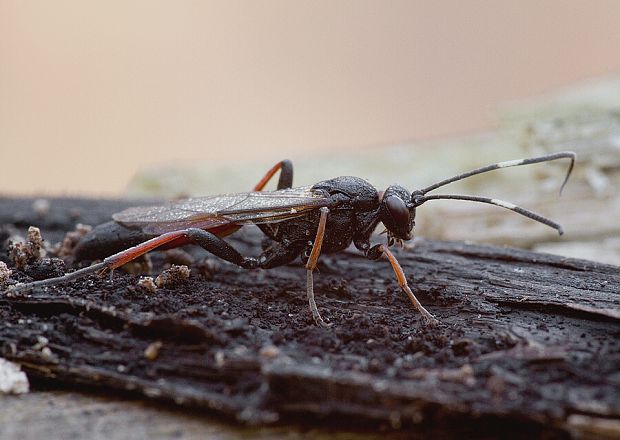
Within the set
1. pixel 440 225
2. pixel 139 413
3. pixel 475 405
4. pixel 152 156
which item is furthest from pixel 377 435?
pixel 152 156

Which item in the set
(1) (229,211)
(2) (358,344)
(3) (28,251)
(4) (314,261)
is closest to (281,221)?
(1) (229,211)

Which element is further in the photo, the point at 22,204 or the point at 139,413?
the point at 22,204

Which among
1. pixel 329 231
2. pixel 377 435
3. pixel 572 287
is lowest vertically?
pixel 377 435

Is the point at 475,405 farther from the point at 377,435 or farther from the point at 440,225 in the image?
the point at 440,225

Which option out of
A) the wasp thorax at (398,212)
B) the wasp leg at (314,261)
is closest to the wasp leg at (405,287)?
the wasp thorax at (398,212)

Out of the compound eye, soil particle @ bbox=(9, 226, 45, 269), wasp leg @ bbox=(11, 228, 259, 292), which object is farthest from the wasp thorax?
soil particle @ bbox=(9, 226, 45, 269)

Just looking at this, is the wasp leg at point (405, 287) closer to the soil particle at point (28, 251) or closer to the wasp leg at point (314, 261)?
the wasp leg at point (314, 261)

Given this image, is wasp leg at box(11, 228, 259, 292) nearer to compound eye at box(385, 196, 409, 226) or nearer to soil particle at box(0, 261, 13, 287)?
soil particle at box(0, 261, 13, 287)
